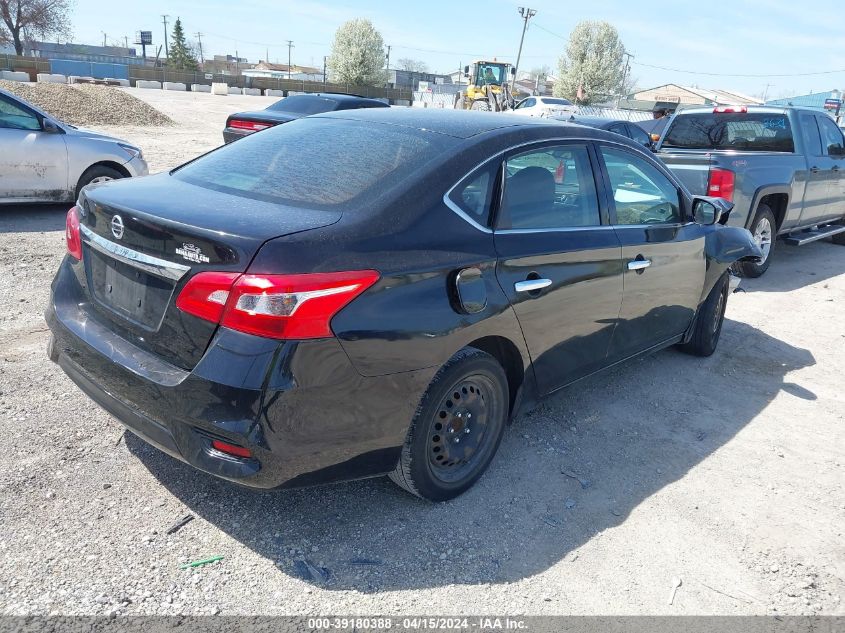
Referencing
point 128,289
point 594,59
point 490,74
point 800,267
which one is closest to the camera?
point 128,289

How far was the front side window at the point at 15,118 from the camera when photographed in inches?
309

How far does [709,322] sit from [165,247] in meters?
4.18

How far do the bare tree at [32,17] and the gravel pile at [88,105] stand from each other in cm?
4679

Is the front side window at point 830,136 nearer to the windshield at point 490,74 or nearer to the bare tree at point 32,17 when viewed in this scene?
the windshield at point 490,74

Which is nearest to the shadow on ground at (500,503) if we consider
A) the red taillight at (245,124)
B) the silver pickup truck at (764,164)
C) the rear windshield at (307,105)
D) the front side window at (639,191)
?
the front side window at (639,191)

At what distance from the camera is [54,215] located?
28.2 feet

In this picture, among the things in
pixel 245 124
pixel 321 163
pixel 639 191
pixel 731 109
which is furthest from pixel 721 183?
pixel 245 124

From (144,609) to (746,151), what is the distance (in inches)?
341

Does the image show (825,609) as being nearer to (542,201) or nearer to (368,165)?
(542,201)

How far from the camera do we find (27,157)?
7.89m

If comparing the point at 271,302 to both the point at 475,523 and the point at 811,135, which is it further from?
the point at 811,135

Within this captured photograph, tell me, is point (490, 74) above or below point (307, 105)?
above

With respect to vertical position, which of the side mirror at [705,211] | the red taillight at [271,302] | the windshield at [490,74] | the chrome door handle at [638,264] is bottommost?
the chrome door handle at [638,264]

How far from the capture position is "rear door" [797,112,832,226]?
867 centimetres
